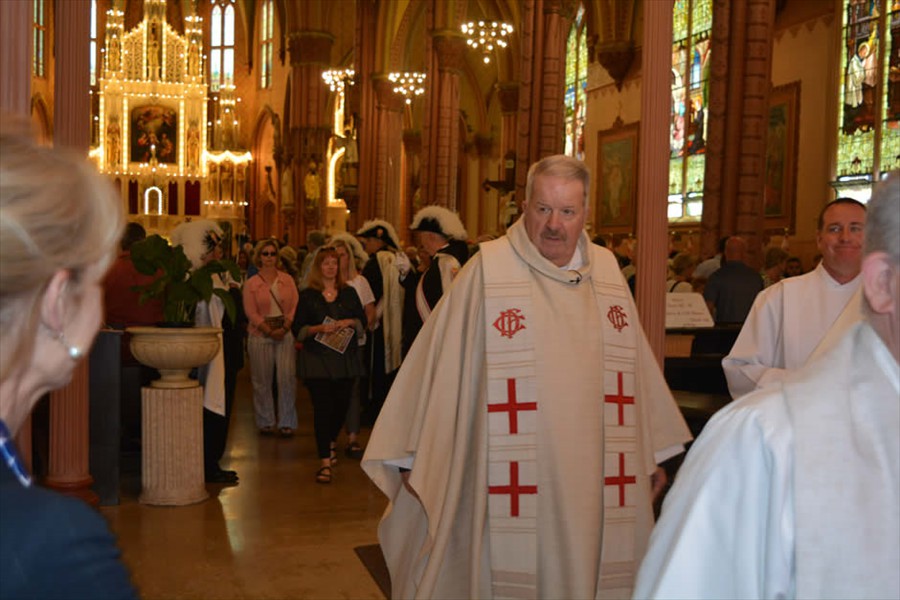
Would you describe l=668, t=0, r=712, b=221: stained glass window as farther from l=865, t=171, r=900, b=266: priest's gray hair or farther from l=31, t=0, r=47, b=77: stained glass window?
l=31, t=0, r=47, b=77: stained glass window

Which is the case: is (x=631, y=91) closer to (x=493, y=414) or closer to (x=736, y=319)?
(x=736, y=319)

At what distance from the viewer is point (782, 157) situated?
771 inches

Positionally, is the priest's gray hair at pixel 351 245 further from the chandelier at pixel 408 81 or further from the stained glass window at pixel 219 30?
the stained glass window at pixel 219 30

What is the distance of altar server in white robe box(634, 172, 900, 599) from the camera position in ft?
4.99

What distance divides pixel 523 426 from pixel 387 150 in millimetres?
23708

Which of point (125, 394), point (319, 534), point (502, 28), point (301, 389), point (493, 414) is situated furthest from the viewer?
point (502, 28)

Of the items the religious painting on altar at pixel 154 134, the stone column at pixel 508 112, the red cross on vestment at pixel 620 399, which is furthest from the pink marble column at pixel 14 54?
the religious painting on altar at pixel 154 134

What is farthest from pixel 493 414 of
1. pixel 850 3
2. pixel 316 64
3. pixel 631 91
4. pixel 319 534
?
pixel 316 64

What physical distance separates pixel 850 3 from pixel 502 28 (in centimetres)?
731

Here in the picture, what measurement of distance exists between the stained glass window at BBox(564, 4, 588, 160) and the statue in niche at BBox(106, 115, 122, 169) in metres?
19.5

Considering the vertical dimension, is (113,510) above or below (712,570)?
below

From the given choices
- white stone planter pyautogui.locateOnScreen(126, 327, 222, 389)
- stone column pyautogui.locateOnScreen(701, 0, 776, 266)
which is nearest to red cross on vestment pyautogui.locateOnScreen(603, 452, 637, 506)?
white stone planter pyautogui.locateOnScreen(126, 327, 222, 389)

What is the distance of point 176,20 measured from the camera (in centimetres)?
4550

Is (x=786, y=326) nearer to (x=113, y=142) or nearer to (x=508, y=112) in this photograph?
(x=508, y=112)
